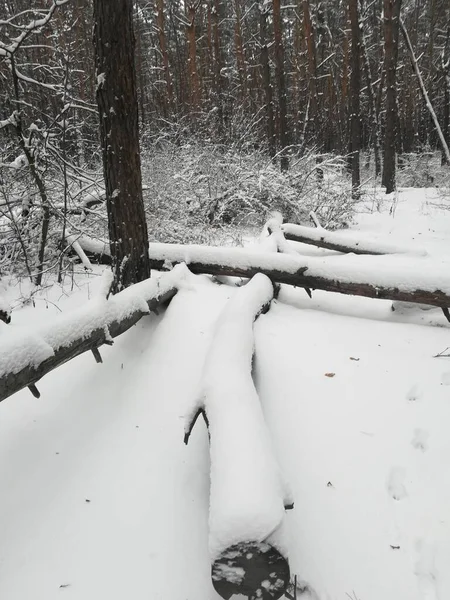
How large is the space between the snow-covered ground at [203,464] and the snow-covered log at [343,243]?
205 centimetres

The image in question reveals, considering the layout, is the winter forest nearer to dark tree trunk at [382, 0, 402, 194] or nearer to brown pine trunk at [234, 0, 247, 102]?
dark tree trunk at [382, 0, 402, 194]

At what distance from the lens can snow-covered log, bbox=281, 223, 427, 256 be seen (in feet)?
18.2

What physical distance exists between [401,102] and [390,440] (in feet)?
95.5

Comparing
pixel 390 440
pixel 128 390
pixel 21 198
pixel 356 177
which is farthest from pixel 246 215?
pixel 390 440

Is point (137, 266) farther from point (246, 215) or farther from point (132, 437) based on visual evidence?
point (246, 215)

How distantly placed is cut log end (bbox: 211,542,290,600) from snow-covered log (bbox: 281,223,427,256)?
4.93m

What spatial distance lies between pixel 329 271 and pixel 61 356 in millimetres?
2712

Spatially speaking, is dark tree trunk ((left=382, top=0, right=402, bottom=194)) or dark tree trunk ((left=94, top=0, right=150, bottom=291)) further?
dark tree trunk ((left=382, top=0, right=402, bottom=194))

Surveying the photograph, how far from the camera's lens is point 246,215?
8625 millimetres

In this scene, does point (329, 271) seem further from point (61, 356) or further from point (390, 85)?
point (390, 85)

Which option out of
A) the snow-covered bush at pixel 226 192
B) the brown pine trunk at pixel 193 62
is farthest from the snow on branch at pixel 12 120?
the brown pine trunk at pixel 193 62

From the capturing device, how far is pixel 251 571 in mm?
1442

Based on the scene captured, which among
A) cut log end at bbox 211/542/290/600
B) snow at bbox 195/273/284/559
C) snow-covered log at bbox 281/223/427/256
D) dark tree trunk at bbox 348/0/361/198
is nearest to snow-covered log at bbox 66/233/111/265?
snow-covered log at bbox 281/223/427/256

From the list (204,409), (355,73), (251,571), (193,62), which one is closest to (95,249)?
(204,409)
